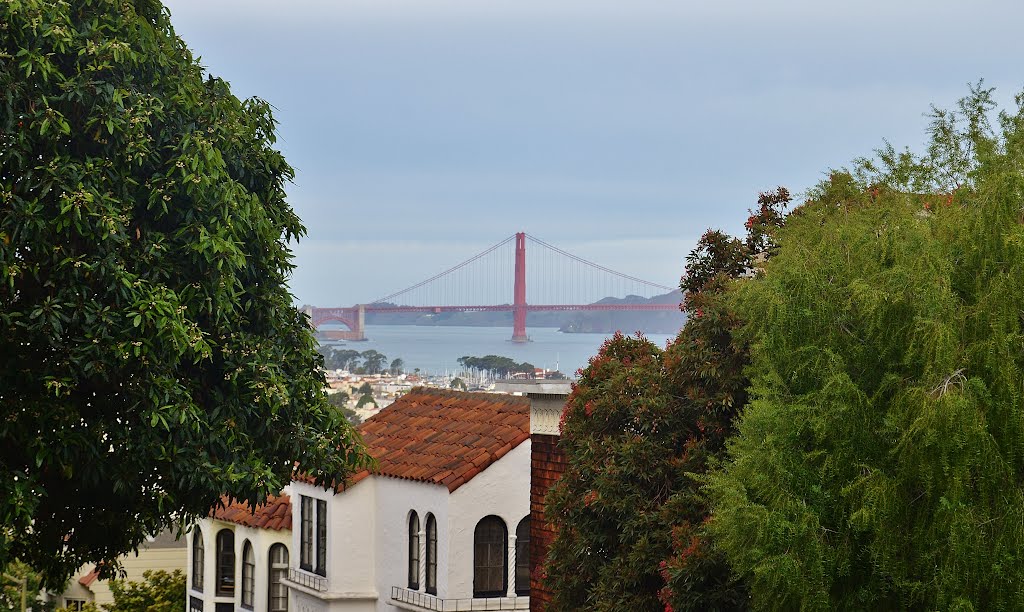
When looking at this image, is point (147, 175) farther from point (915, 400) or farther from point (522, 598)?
point (522, 598)

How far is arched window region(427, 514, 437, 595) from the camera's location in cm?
3117

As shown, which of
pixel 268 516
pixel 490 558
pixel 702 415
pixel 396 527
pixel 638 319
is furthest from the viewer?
pixel 638 319

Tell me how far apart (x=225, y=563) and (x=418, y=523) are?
37.4ft

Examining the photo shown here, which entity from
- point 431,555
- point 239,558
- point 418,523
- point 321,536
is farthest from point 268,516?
point 431,555

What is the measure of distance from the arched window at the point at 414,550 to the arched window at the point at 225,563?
10.4m

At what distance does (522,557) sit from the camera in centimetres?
3108

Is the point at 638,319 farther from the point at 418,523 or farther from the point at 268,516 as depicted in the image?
the point at 418,523

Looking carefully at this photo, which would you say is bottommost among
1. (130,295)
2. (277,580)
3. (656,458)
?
(277,580)

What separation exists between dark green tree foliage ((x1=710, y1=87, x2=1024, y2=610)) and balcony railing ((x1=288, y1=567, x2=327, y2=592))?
2000cm

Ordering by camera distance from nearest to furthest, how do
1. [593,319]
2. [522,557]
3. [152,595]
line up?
[522,557] → [152,595] → [593,319]

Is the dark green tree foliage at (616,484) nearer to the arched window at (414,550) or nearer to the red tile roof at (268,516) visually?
the arched window at (414,550)

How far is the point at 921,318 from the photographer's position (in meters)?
13.5

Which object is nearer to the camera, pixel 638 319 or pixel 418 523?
pixel 418 523

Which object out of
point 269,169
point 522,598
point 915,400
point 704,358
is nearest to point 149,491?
point 269,169
